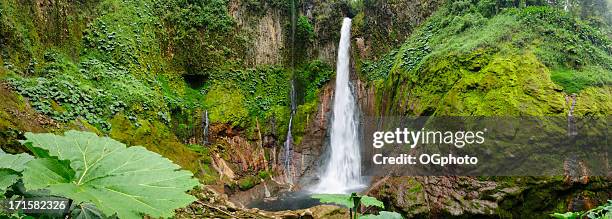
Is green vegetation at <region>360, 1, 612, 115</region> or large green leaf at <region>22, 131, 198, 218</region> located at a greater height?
green vegetation at <region>360, 1, 612, 115</region>

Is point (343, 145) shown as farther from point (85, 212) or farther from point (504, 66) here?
point (85, 212)

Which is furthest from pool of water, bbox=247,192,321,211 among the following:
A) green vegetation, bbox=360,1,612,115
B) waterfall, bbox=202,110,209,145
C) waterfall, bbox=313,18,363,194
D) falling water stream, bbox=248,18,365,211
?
green vegetation, bbox=360,1,612,115

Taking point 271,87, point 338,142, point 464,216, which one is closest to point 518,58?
point 464,216

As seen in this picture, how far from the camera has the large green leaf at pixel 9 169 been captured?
98cm

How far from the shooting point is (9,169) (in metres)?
1.00

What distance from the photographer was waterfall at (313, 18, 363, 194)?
42.0ft

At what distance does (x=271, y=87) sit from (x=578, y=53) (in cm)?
993

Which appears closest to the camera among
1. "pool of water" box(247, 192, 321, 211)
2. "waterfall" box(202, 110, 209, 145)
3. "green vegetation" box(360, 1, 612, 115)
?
"green vegetation" box(360, 1, 612, 115)

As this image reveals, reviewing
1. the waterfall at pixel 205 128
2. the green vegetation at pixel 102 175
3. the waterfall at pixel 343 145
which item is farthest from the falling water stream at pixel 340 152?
the green vegetation at pixel 102 175

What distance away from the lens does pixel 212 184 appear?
35.1ft

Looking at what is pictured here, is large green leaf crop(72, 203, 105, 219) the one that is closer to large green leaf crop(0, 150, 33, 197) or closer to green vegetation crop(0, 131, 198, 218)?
green vegetation crop(0, 131, 198, 218)

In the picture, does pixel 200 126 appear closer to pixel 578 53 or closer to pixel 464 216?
pixel 464 216

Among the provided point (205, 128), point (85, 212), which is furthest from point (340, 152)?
point (85, 212)

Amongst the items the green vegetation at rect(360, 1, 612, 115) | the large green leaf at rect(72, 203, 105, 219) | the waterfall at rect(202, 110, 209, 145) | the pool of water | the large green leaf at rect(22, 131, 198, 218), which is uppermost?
the green vegetation at rect(360, 1, 612, 115)
